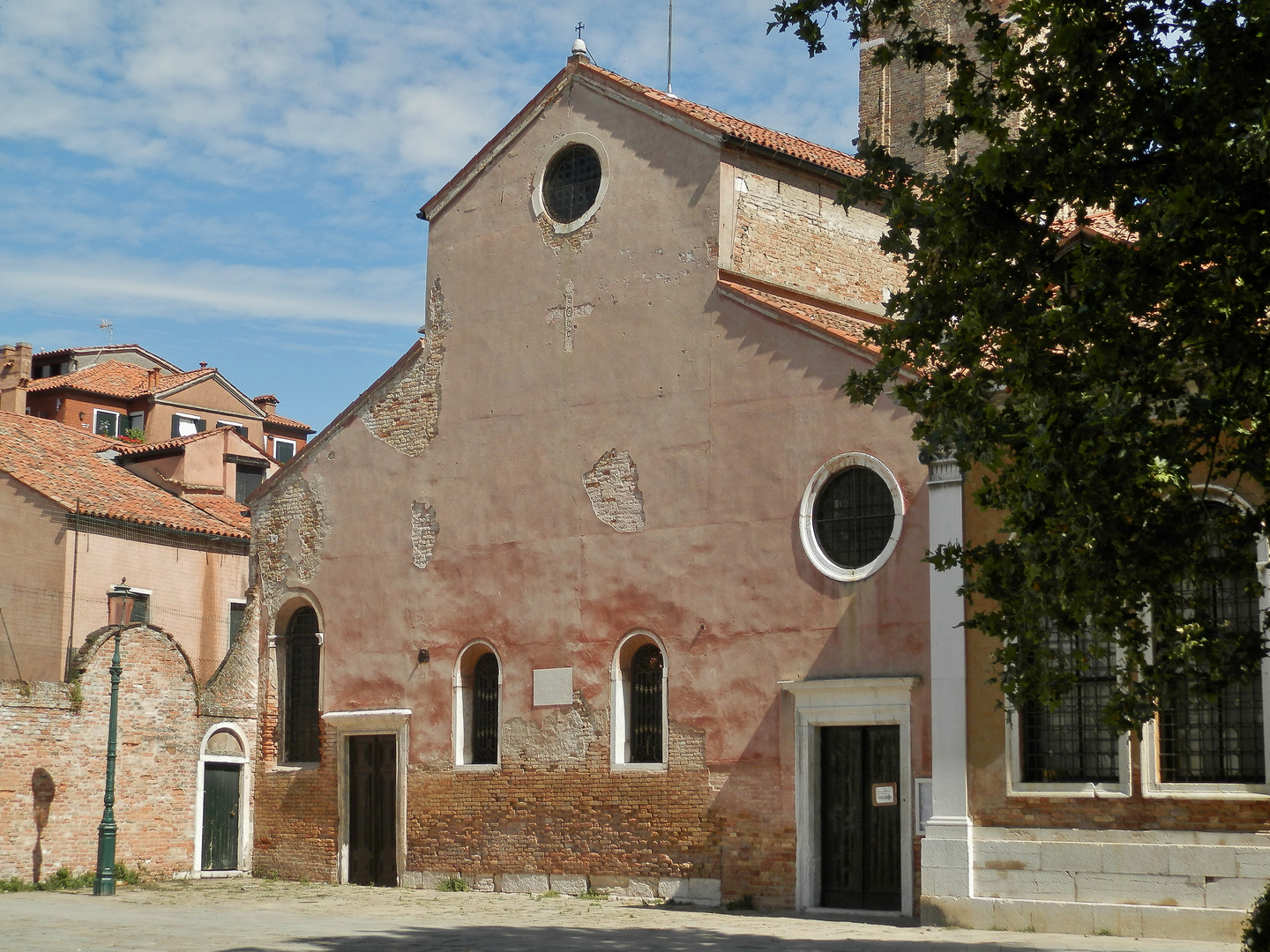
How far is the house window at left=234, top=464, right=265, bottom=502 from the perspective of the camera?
110 feet

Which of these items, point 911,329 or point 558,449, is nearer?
point 911,329

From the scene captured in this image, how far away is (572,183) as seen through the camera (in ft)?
63.5

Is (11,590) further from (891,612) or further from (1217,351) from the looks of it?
(1217,351)

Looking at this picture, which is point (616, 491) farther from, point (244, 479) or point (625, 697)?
point (244, 479)

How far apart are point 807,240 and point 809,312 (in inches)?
82.4

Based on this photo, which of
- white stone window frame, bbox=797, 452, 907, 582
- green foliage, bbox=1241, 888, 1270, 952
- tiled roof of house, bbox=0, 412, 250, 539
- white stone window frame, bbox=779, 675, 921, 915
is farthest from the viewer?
tiled roof of house, bbox=0, 412, 250, 539

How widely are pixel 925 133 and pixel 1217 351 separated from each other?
2.62 meters

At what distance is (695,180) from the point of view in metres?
18.0

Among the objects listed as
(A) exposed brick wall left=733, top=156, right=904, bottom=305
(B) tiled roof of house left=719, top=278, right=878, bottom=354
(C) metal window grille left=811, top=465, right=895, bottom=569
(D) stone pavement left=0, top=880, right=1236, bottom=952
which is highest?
(A) exposed brick wall left=733, top=156, right=904, bottom=305

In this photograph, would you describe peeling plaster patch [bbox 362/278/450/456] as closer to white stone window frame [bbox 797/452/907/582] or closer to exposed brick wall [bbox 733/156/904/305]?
exposed brick wall [bbox 733/156/904/305]

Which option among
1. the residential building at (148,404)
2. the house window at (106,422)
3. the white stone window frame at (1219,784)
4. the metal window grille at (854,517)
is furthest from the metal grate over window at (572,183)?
Result: the house window at (106,422)

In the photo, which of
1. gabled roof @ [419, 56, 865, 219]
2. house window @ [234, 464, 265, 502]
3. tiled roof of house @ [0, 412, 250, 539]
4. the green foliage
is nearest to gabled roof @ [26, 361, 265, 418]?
house window @ [234, 464, 265, 502]

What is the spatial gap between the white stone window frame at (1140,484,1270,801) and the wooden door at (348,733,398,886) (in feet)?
33.1

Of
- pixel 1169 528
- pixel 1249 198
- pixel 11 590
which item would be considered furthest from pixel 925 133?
pixel 11 590
